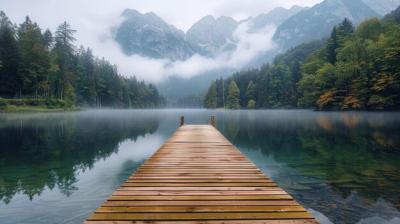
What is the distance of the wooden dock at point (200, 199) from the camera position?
→ 4395 millimetres

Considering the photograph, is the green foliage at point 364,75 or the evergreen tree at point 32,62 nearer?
the green foliage at point 364,75

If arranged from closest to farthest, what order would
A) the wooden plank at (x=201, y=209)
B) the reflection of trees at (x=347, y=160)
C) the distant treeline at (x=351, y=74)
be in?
the wooden plank at (x=201, y=209) → the reflection of trees at (x=347, y=160) → the distant treeline at (x=351, y=74)

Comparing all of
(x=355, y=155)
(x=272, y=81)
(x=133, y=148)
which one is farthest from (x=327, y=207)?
(x=272, y=81)

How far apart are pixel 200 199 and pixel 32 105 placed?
235 feet

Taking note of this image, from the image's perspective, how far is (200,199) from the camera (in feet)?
17.5

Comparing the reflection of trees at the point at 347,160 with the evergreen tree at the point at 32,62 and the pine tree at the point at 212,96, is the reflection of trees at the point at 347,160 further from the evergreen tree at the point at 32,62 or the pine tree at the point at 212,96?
the pine tree at the point at 212,96

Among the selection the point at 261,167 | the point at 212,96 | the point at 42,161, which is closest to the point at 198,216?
the point at 261,167

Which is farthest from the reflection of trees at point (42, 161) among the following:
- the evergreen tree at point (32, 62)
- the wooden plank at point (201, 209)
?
the evergreen tree at point (32, 62)

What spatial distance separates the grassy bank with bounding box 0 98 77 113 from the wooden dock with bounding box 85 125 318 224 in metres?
62.5

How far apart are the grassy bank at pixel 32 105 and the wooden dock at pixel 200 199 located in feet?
205

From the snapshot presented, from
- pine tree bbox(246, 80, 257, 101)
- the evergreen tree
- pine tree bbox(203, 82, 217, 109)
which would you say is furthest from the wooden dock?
pine tree bbox(203, 82, 217, 109)

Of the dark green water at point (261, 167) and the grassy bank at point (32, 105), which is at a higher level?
the grassy bank at point (32, 105)

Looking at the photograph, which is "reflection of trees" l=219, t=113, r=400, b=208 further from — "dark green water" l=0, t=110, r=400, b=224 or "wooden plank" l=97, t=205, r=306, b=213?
"wooden plank" l=97, t=205, r=306, b=213

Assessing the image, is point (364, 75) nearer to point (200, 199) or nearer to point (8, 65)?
point (200, 199)
